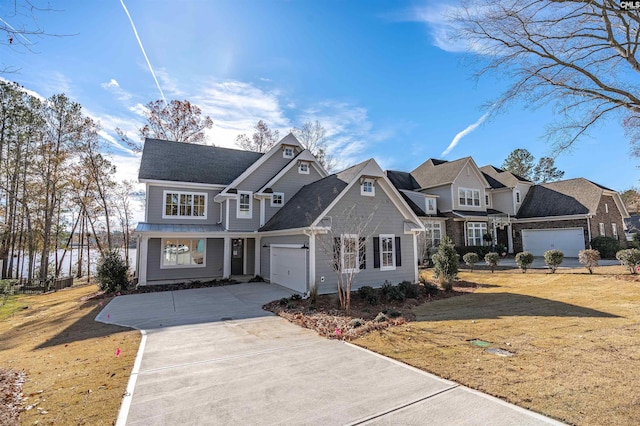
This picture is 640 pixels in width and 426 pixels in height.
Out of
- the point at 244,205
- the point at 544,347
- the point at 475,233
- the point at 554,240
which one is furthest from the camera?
the point at 475,233

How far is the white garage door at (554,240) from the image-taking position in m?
23.6

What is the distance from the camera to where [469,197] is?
26.8 metres

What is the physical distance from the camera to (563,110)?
11.6 metres

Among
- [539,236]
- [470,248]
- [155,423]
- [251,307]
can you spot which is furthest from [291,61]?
[539,236]

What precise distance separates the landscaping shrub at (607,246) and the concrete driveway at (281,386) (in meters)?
25.2

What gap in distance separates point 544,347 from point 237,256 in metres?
15.9

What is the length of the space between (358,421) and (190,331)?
5.86 m

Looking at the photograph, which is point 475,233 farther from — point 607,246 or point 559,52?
point 559,52

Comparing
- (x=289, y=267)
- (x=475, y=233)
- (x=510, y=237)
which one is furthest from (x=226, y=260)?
(x=510, y=237)

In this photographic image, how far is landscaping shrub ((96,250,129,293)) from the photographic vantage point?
14.8 metres

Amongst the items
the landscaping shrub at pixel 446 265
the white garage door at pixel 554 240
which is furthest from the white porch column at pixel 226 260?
the white garage door at pixel 554 240

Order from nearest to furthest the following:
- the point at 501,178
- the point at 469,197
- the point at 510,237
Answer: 1. the point at 469,197
2. the point at 510,237
3. the point at 501,178

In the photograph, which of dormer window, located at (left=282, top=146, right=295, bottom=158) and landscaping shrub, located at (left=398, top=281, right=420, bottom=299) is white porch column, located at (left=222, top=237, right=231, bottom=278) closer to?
dormer window, located at (left=282, top=146, right=295, bottom=158)

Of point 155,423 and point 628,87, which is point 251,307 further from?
point 628,87
